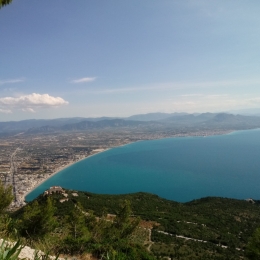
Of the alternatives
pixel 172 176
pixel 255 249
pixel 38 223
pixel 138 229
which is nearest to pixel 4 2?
pixel 38 223

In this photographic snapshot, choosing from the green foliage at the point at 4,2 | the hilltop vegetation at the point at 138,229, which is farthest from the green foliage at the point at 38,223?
the green foliage at the point at 4,2

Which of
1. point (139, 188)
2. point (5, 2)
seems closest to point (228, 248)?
point (5, 2)

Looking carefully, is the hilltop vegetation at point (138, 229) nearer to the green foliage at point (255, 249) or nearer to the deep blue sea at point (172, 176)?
the green foliage at point (255, 249)

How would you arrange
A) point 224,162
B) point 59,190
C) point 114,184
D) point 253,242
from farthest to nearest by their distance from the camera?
point 224,162 < point 114,184 < point 59,190 < point 253,242

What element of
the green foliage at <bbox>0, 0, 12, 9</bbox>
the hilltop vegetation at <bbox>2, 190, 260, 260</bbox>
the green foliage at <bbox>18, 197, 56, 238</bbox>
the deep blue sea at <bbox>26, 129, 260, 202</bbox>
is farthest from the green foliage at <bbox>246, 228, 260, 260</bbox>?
the deep blue sea at <bbox>26, 129, 260, 202</bbox>

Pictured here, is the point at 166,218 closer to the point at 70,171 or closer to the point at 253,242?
the point at 253,242

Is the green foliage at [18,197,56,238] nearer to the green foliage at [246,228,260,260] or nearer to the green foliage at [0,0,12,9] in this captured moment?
the green foliage at [246,228,260,260]
